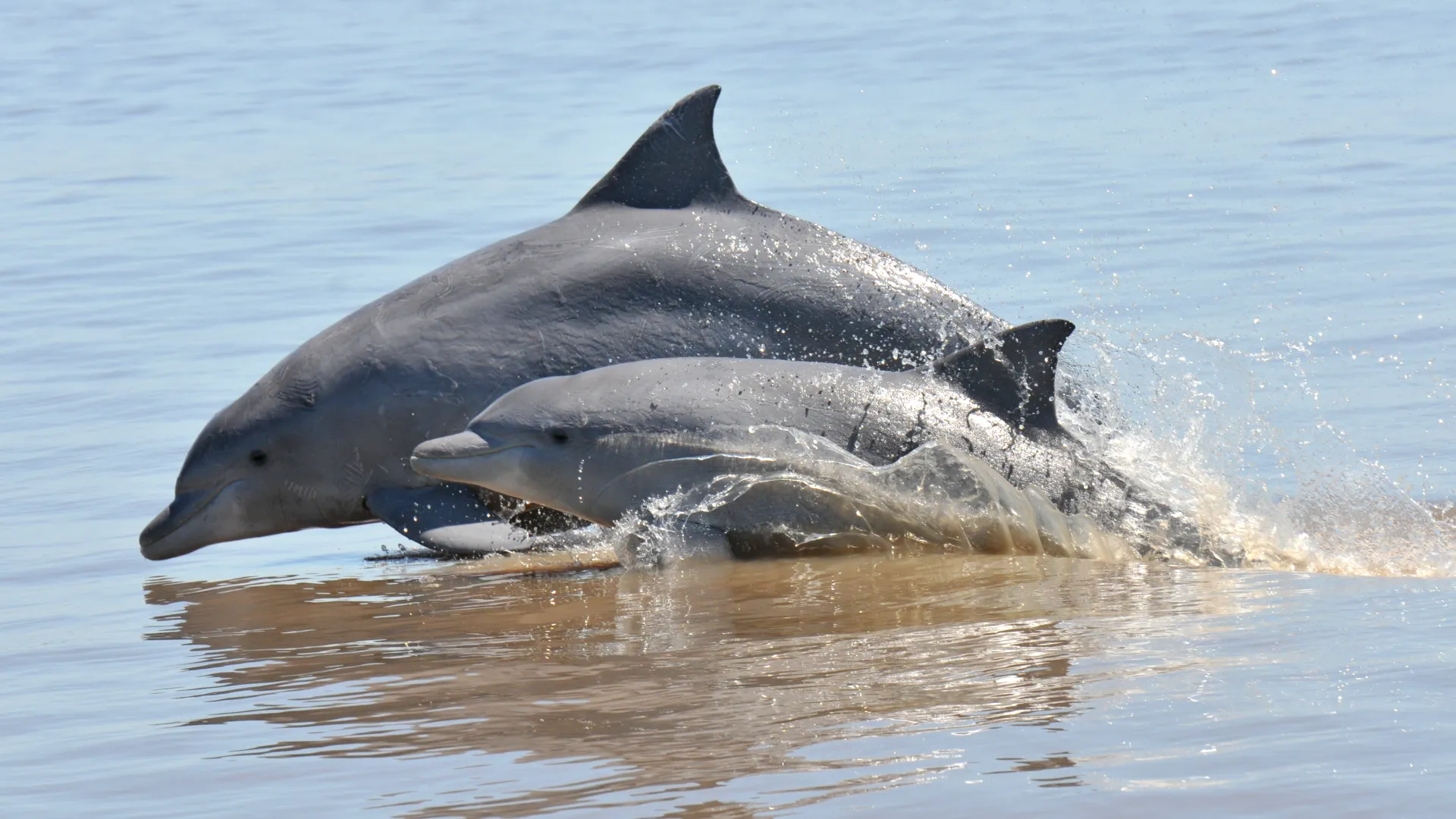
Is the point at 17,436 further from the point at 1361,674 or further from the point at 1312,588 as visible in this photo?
the point at 1361,674

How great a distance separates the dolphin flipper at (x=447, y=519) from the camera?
10305mm

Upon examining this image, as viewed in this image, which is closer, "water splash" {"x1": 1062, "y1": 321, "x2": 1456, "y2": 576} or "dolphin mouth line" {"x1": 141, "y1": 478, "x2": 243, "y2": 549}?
"water splash" {"x1": 1062, "y1": 321, "x2": 1456, "y2": 576}

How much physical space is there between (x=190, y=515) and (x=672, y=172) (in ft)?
10.9

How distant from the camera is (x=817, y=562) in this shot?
30.9 ft

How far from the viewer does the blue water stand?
234 inches

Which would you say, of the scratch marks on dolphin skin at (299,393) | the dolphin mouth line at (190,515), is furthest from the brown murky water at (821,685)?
the scratch marks on dolphin skin at (299,393)

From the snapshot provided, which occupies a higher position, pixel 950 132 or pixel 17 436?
pixel 950 132

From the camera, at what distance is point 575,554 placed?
34.2 feet

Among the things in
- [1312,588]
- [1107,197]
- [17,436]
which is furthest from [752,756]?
[1107,197]

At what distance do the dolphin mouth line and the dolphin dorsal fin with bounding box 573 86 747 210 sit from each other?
2.57 metres

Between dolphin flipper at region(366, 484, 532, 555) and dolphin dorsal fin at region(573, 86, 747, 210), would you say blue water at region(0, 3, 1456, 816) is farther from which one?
dolphin dorsal fin at region(573, 86, 747, 210)

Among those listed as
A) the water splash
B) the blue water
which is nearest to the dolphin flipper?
the blue water

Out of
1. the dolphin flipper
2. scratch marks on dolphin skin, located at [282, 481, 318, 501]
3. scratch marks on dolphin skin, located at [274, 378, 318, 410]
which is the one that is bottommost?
the dolphin flipper

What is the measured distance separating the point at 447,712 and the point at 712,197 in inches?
215
